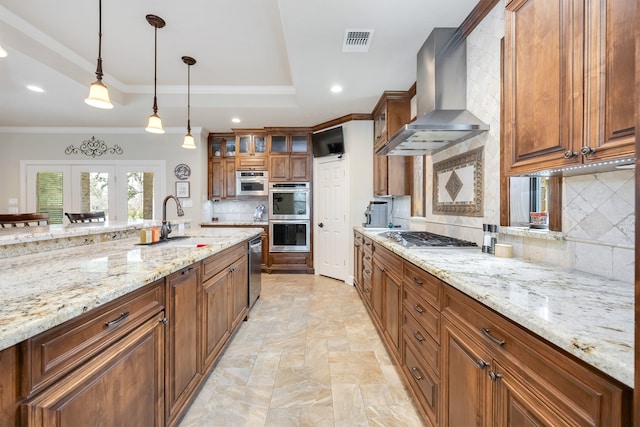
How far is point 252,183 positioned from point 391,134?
2.77 meters

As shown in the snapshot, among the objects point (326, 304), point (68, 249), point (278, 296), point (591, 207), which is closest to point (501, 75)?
point (591, 207)

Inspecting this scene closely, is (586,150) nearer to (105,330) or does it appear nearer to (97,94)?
(105,330)

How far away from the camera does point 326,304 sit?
3.42 meters

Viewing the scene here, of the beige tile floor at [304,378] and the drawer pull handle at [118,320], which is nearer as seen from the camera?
the drawer pull handle at [118,320]

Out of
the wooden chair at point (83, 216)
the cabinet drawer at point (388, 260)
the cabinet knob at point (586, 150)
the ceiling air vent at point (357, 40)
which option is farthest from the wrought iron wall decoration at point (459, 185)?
the wooden chair at point (83, 216)

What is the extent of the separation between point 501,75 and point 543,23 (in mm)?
683

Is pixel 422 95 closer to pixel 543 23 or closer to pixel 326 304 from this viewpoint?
pixel 543 23

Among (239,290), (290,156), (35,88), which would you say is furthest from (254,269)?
(35,88)

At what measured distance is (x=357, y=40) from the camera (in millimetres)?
2408

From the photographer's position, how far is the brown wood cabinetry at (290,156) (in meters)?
4.98

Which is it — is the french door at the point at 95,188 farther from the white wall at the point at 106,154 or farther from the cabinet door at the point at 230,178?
the cabinet door at the point at 230,178

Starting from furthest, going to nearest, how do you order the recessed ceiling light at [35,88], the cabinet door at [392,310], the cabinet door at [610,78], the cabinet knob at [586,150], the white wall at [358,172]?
the white wall at [358,172], the recessed ceiling light at [35,88], the cabinet door at [392,310], the cabinet knob at [586,150], the cabinet door at [610,78]

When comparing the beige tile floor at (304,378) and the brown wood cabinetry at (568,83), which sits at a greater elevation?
the brown wood cabinetry at (568,83)

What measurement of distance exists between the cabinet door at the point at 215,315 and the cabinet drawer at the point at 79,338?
690 millimetres
